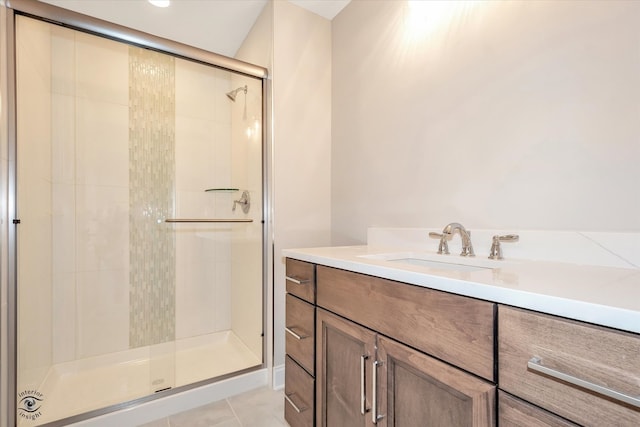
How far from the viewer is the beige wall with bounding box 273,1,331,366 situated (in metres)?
1.86

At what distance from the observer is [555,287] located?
584mm

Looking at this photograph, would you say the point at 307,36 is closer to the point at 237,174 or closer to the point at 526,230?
the point at 237,174

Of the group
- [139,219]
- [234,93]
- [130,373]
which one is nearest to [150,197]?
[139,219]

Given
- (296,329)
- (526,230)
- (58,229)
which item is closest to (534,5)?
(526,230)

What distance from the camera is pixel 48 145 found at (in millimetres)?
1812

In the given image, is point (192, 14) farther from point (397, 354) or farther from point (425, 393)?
point (425, 393)

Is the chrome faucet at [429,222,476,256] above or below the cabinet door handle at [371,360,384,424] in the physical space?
above

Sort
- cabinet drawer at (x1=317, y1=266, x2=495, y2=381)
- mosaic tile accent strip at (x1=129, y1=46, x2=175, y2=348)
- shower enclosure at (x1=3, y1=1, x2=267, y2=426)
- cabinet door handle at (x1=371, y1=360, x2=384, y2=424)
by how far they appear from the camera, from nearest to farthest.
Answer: cabinet drawer at (x1=317, y1=266, x2=495, y2=381)
cabinet door handle at (x1=371, y1=360, x2=384, y2=424)
shower enclosure at (x1=3, y1=1, x2=267, y2=426)
mosaic tile accent strip at (x1=129, y1=46, x2=175, y2=348)

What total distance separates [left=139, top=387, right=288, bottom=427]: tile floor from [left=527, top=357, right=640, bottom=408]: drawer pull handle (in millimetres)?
1340

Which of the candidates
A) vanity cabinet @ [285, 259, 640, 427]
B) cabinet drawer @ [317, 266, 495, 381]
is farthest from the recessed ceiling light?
cabinet drawer @ [317, 266, 495, 381]

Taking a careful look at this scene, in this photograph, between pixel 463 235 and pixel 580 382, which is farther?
pixel 463 235

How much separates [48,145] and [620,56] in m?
2.69

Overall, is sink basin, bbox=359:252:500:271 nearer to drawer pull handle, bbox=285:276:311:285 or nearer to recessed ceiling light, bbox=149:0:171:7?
drawer pull handle, bbox=285:276:311:285

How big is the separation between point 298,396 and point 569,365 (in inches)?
42.6
